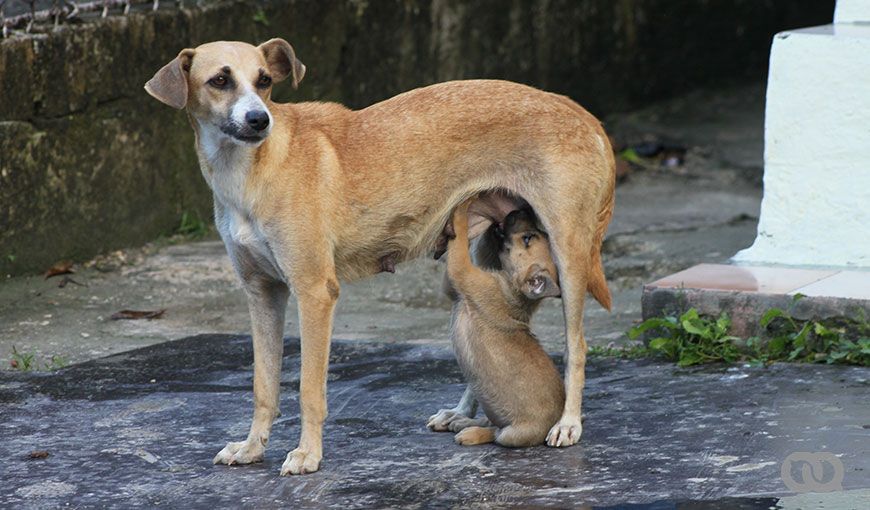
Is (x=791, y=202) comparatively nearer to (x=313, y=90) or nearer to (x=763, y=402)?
(x=763, y=402)

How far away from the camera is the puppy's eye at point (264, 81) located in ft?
16.1

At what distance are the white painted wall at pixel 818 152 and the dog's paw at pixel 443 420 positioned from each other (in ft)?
7.06

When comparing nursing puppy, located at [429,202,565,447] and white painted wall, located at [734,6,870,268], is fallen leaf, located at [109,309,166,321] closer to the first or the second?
nursing puppy, located at [429,202,565,447]

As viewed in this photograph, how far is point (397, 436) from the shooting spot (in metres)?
5.33

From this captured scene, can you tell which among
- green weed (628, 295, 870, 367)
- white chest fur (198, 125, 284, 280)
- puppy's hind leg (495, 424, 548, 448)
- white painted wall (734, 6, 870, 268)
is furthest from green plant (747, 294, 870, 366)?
white chest fur (198, 125, 284, 280)

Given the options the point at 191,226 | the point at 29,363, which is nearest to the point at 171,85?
the point at 29,363

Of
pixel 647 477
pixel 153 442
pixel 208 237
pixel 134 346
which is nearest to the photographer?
pixel 647 477

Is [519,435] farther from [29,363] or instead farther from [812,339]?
[29,363]

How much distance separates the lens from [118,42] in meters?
8.15

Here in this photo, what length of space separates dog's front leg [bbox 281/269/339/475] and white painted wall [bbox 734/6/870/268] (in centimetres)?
271

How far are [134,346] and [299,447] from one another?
208 centimetres

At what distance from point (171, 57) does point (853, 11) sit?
12.8ft

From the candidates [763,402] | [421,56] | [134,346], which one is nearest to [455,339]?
[763,402]

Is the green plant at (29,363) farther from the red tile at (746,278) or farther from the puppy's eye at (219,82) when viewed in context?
the red tile at (746,278)
